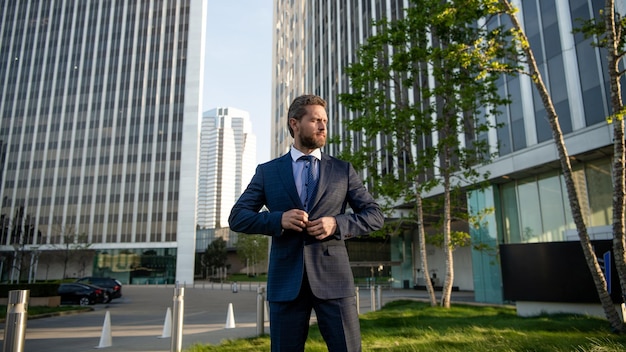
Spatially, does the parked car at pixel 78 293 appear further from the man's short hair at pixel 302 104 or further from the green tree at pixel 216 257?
the green tree at pixel 216 257

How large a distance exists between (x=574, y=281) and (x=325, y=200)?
10.7 meters

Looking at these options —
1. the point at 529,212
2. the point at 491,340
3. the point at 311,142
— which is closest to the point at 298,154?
the point at 311,142

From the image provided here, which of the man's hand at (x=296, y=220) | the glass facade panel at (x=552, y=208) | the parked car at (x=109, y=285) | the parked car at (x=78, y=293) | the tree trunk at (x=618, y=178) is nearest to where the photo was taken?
the man's hand at (x=296, y=220)

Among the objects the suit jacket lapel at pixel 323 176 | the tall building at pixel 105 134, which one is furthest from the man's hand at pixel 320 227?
the tall building at pixel 105 134

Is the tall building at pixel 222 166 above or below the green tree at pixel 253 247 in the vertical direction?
above

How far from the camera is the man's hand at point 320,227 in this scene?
7.02 ft

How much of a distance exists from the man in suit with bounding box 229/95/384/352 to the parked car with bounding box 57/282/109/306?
25366 millimetres

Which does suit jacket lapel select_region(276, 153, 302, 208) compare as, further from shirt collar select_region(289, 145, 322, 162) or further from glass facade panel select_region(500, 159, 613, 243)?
glass facade panel select_region(500, 159, 613, 243)

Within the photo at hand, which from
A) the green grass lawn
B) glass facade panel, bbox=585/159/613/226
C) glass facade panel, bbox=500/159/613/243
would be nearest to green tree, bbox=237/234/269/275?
glass facade panel, bbox=500/159/613/243

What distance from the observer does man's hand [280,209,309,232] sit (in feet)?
7.00

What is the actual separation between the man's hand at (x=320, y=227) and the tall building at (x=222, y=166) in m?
142

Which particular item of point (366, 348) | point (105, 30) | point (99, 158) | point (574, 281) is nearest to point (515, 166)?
point (574, 281)

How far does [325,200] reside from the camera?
7.94 ft

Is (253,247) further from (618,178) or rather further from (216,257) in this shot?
(618,178)
